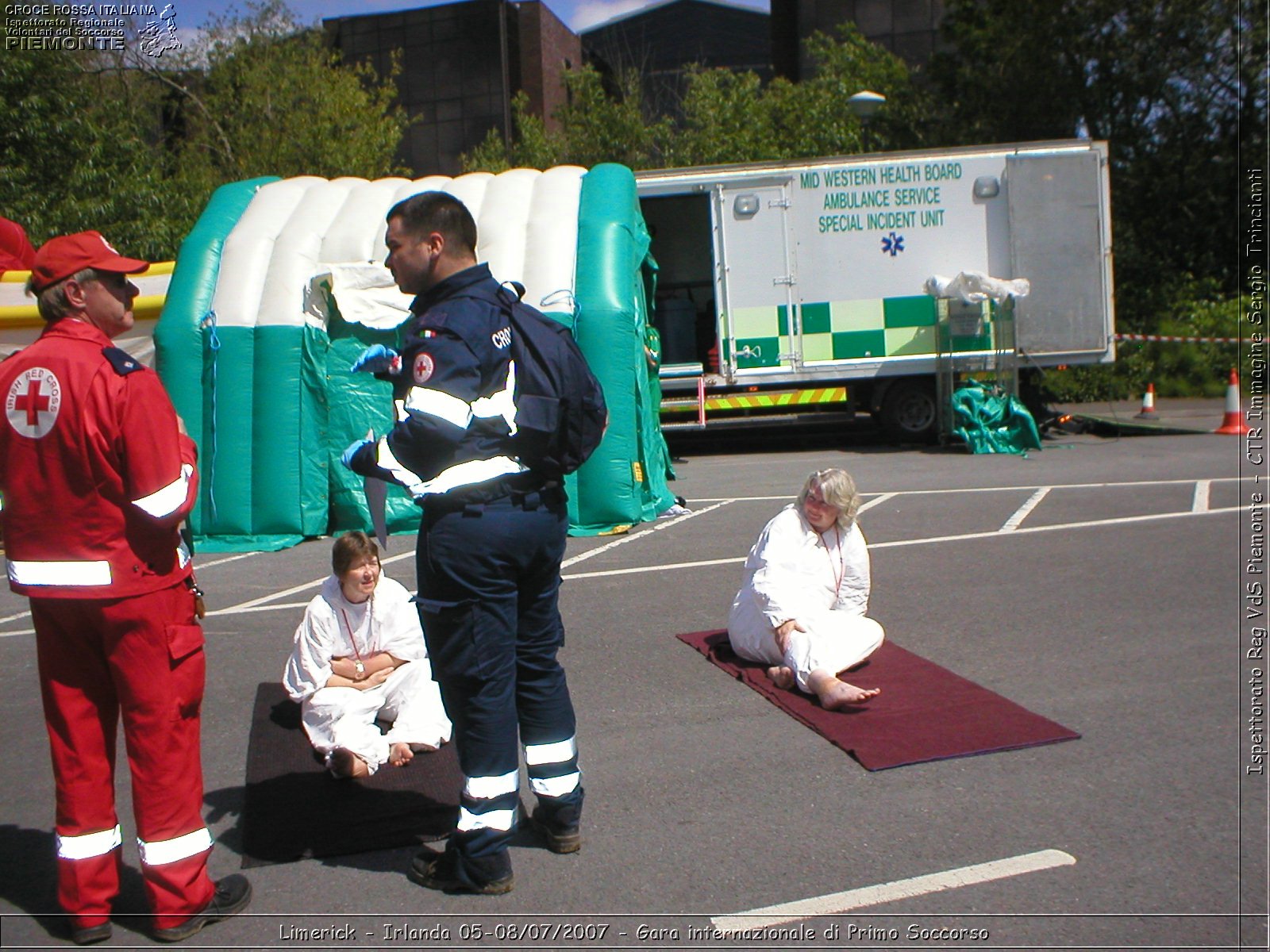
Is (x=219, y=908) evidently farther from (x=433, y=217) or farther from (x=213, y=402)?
(x=213, y=402)

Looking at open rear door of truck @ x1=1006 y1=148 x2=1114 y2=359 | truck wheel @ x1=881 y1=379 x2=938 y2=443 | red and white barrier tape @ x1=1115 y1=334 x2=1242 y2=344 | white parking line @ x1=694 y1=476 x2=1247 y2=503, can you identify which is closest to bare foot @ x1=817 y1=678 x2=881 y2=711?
white parking line @ x1=694 y1=476 x2=1247 y2=503

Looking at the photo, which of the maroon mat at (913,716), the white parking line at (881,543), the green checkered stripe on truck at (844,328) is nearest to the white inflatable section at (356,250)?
the white parking line at (881,543)

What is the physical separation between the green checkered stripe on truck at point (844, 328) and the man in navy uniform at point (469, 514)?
11411 mm

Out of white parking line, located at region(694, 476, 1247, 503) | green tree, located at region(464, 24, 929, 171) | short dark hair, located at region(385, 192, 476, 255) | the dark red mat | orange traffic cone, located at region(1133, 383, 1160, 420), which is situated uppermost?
green tree, located at region(464, 24, 929, 171)

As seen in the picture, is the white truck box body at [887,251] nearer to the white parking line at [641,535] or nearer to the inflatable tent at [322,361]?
the white parking line at [641,535]

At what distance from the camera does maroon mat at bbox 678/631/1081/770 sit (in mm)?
4594

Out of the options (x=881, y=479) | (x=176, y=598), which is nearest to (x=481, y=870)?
(x=176, y=598)

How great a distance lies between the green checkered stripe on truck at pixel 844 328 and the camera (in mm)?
14906

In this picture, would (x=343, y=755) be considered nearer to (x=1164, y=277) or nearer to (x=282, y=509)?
(x=282, y=509)

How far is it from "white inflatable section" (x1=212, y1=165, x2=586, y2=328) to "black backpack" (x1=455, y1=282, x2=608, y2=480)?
6.17 meters

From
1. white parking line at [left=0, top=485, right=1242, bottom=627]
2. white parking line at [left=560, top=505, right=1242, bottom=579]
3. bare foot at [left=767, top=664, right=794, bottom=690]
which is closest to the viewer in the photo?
bare foot at [left=767, top=664, right=794, bottom=690]

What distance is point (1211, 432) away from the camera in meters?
15.0

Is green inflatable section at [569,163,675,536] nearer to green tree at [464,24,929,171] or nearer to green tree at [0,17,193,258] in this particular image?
green tree at [0,17,193,258]

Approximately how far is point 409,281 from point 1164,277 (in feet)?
71.8
